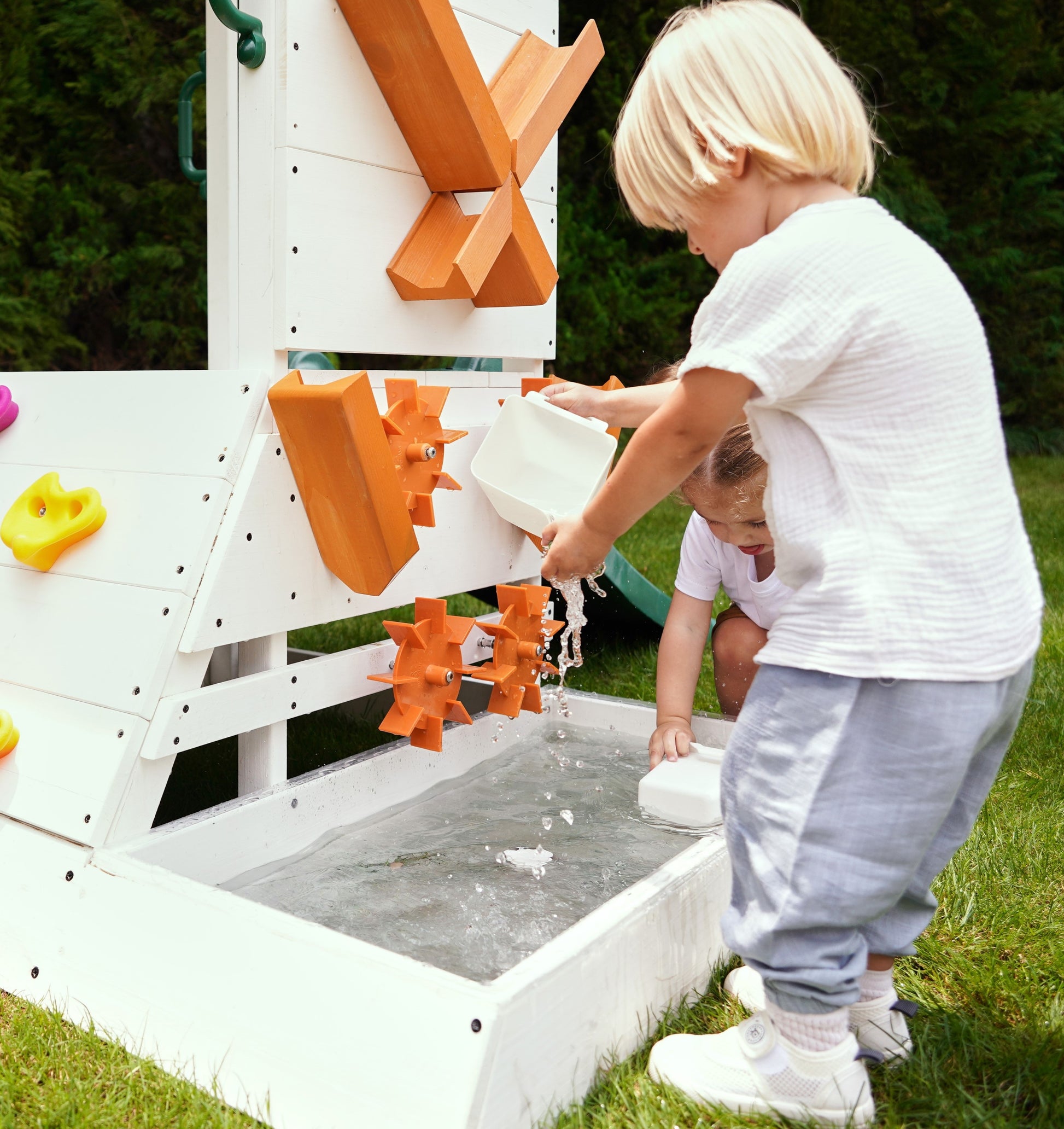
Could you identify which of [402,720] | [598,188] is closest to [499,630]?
[402,720]

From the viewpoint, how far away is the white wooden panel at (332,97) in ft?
5.27

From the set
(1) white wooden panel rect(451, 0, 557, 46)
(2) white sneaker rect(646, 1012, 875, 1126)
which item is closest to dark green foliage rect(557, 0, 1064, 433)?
(1) white wooden panel rect(451, 0, 557, 46)

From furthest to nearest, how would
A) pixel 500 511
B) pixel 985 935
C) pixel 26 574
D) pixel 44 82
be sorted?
pixel 44 82 < pixel 500 511 < pixel 26 574 < pixel 985 935

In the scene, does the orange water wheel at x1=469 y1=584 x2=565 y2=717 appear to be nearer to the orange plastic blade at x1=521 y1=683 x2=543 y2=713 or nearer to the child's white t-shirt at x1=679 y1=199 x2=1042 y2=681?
the orange plastic blade at x1=521 y1=683 x2=543 y2=713

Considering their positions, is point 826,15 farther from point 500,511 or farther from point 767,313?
point 767,313

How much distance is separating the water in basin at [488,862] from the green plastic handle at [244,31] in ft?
3.76

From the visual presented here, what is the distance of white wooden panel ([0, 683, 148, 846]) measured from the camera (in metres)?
1.43

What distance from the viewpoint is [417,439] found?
1765 millimetres

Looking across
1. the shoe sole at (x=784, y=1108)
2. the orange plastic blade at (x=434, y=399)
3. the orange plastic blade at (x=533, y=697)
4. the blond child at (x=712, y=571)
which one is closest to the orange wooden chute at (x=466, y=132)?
the orange plastic blade at (x=434, y=399)

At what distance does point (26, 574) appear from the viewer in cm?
167

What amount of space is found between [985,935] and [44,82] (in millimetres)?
6800

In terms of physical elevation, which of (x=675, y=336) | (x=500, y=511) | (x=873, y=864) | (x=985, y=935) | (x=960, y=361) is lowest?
(x=675, y=336)

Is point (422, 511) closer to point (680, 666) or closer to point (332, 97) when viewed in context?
point (680, 666)

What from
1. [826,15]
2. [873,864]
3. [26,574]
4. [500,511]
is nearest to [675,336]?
[826,15]
